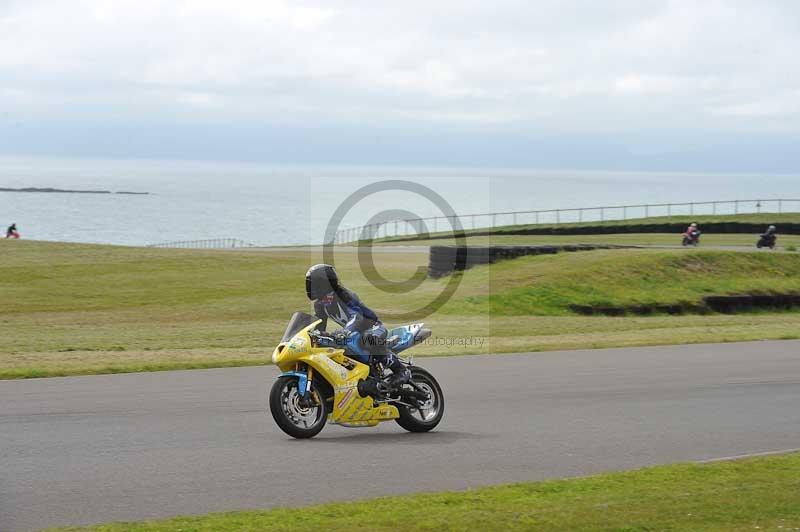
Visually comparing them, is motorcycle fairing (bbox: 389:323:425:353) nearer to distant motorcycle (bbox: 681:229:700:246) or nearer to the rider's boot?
the rider's boot

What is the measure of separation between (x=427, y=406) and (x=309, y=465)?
2378 mm

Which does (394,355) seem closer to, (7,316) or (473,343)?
(473,343)

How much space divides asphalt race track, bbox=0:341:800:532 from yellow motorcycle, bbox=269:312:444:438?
240 mm

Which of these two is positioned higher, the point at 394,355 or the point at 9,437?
the point at 394,355

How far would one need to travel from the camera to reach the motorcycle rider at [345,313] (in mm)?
10656

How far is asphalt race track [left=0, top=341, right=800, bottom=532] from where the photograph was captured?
852 cm

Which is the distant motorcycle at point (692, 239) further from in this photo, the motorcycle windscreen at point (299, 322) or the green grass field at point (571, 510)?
the green grass field at point (571, 510)

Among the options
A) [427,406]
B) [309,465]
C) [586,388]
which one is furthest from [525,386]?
[309,465]

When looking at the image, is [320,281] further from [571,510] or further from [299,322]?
[571,510]

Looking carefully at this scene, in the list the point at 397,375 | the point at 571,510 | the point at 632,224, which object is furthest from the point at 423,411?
the point at 632,224

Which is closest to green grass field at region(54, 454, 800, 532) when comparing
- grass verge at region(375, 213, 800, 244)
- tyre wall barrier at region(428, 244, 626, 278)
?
tyre wall barrier at region(428, 244, 626, 278)

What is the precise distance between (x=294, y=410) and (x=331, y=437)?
62cm

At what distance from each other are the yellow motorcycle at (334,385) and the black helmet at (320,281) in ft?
1.04

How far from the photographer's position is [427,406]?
1170cm
